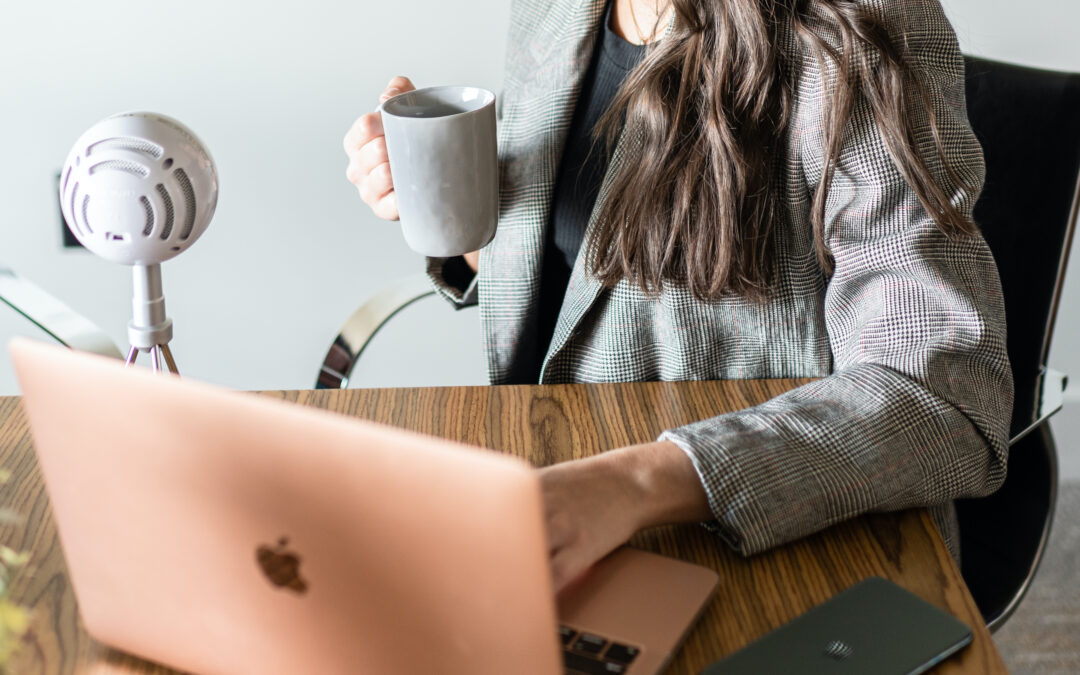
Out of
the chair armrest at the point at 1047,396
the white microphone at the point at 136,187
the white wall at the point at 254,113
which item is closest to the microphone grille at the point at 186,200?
the white microphone at the point at 136,187

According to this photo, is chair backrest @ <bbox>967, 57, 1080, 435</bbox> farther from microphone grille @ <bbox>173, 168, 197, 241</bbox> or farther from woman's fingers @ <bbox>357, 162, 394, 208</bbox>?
microphone grille @ <bbox>173, 168, 197, 241</bbox>

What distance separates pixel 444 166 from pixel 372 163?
17 centimetres

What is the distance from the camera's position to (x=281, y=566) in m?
0.43

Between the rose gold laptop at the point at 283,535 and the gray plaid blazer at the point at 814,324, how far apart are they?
0.67 ft

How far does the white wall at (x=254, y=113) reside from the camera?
5.12 ft

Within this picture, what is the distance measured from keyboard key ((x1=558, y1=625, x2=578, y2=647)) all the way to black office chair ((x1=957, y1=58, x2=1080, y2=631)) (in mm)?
590

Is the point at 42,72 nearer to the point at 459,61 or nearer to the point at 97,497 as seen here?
Answer: the point at 459,61

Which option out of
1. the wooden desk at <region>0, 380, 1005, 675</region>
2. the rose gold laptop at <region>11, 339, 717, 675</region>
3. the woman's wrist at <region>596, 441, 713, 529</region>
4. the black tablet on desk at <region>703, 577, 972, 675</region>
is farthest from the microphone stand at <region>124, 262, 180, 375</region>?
the black tablet on desk at <region>703, 577, 972, 675</region>

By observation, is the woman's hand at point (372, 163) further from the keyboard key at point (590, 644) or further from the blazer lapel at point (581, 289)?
the keyboard key at point (590, 644)

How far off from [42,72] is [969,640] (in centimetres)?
162

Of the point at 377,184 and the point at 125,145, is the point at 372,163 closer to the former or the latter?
the point at 377,184

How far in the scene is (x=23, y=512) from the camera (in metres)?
0.66

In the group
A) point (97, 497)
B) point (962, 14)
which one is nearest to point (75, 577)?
point (97, 497)

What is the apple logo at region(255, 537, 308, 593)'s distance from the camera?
1.37ft
